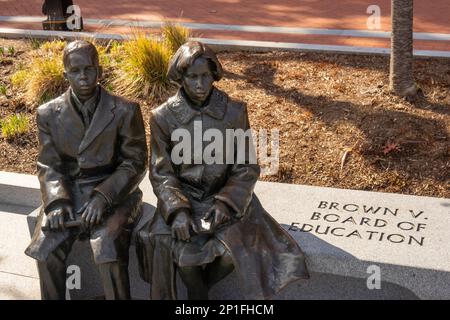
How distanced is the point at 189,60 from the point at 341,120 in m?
3.01

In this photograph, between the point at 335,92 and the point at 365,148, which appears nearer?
the point at 365,148

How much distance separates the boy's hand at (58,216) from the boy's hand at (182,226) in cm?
72

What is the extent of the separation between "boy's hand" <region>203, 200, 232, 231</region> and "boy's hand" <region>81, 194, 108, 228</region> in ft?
2.17

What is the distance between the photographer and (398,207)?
18.6 feet

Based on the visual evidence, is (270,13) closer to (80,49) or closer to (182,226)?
(80,49)

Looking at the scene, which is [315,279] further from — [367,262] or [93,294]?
[93,294]

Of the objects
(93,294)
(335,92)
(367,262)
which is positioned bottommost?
(93,294)

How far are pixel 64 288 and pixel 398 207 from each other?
249cm

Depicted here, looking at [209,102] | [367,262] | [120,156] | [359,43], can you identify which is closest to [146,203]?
[120,156]

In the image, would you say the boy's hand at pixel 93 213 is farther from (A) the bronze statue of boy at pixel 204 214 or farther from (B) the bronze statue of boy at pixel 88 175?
(A) the bronze statue of boy at pixel 204 214

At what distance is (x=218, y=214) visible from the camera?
467 centimetres

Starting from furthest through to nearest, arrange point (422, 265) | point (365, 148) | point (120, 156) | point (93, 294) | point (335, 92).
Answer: point (335, 92) → point (365, 148) → point (93, 294) → point (120, 156) → point (422, 265)

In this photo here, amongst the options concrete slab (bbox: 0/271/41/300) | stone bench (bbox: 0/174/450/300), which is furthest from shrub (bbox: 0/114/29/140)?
stone bench (bbox: 0/174/450/300)

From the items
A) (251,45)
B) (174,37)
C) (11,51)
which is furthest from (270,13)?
(11,51)
